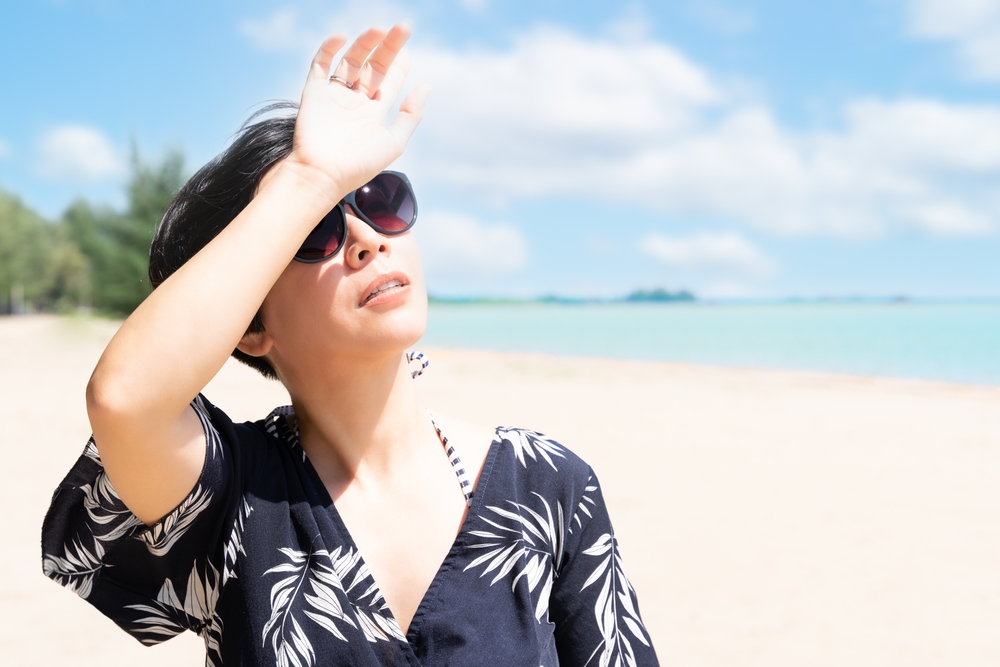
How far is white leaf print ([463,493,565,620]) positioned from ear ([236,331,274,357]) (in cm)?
58

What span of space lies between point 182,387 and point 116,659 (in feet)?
13.3

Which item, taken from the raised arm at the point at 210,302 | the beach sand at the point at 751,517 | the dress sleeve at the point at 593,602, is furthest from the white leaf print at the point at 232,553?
the beach sand at the point at 751,517

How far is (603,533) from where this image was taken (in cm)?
164

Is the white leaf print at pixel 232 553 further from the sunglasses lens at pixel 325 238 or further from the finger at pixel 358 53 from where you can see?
the finger at pixel 358 53

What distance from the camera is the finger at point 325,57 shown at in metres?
1.46

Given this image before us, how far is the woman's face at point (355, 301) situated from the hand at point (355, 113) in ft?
0.48

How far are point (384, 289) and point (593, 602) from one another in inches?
30.0

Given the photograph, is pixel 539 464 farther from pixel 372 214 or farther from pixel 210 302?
pixel 210 302

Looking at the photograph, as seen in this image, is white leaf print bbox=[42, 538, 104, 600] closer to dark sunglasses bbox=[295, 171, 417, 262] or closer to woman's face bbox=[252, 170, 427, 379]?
woman's face bbox=[252, 170, 427, 379]

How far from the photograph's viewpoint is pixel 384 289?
1516mm

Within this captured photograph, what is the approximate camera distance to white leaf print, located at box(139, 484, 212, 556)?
4.58ft

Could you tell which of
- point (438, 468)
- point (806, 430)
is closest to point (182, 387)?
point (438, 468)

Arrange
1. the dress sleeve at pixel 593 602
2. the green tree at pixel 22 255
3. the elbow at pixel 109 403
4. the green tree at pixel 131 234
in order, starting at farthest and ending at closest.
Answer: the green tree at pixel 22 255 < the green tree at pixel 131 234 < the dress sleeve at pixel 593 602 < the elbow at pixel 109 403

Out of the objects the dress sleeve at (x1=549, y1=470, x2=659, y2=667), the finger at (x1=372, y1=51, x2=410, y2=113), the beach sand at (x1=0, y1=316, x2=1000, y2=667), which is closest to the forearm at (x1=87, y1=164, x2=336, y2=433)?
the finger at (x1=372, y1=51, x2=410, y2=113)
